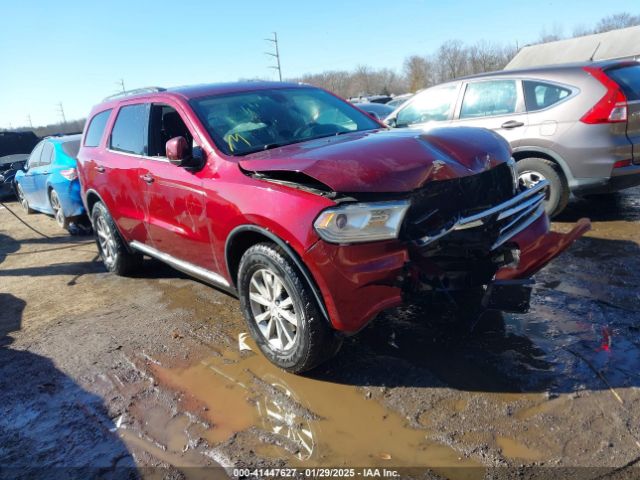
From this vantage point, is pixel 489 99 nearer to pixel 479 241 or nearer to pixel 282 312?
pixel 479 241

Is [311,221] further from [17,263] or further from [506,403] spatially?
[17,263]

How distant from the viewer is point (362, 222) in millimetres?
2781

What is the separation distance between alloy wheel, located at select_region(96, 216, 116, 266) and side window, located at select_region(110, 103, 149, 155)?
102 centimetres

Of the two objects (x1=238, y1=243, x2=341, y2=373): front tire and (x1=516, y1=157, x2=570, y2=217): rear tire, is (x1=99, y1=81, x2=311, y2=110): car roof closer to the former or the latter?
(x1=238, y1=243, x2=341, y2=373): front tire

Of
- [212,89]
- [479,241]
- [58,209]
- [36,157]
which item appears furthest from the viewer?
[36,157]

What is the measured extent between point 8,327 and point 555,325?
4918 millimetres

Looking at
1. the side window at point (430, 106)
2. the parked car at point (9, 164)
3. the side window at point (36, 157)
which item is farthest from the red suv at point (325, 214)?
the parked car at point (9, 164)

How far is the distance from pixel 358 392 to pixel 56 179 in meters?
7.42

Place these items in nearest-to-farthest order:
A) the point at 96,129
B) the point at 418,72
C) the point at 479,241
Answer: the point at 479,241 → the point at 96,129 → the point at 418,72

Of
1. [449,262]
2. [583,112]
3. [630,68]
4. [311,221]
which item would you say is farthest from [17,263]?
[630,68]

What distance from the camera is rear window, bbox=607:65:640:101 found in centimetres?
531

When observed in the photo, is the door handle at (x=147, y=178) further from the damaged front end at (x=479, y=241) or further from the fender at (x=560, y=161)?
the fender at (x=560, y=161)

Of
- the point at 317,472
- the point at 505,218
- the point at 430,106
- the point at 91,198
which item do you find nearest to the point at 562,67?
the point at 430,106

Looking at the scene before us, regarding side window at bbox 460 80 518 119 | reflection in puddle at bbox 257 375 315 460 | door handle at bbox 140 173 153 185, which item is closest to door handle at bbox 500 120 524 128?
side window at bbox 460 80 518 119
